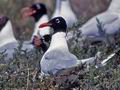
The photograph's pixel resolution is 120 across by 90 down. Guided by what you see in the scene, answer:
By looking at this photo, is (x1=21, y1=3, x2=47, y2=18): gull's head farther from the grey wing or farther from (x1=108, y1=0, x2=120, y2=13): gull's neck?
the grey wing

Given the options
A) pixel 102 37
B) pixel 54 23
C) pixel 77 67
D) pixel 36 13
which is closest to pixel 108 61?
pixel 77 67

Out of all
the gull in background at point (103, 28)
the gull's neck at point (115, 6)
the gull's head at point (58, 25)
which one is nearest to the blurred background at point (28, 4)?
the gull's neck at point (115, 6)

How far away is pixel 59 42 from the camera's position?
764cm

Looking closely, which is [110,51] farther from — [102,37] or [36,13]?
[36,13]

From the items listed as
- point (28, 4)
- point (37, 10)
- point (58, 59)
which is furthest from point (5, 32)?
point (58, 59)

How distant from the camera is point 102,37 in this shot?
31.2 feet

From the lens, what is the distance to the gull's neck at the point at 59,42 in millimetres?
7438

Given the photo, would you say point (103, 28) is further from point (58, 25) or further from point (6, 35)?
point (58, 25)

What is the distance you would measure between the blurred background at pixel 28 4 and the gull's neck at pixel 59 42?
4465 mm

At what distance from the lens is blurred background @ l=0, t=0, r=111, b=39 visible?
40.8ft

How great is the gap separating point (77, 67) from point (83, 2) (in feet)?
20.1

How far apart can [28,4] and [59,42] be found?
5002 millimetres

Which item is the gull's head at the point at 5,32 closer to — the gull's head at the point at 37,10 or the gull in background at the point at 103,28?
the gull's head at the point at 37,10

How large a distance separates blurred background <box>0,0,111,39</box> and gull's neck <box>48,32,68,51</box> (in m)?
4.47
